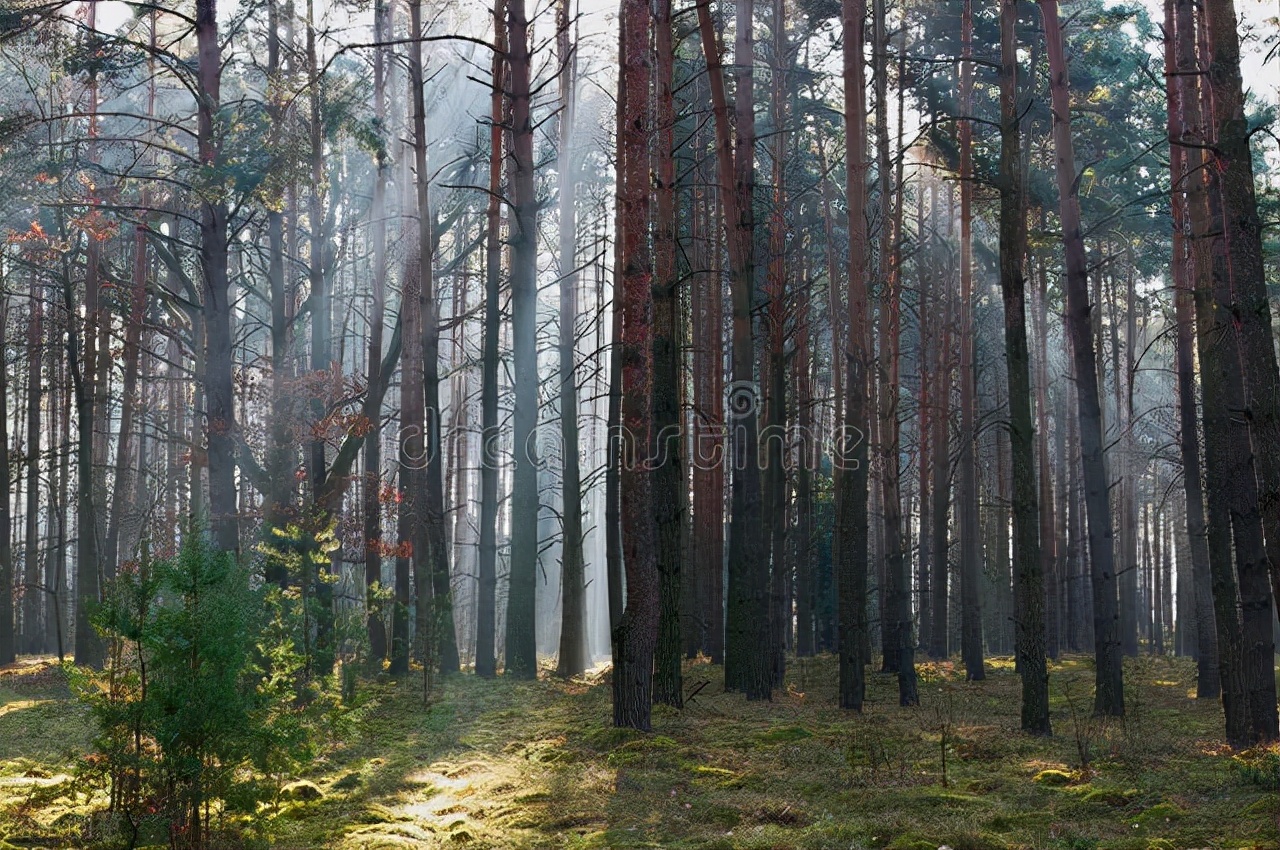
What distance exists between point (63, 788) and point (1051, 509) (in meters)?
19.3

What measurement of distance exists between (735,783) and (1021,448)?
4.58 m

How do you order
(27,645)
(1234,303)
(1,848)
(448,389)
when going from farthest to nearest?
(448,389)
(27,645)
(1234,303)
(1,848)

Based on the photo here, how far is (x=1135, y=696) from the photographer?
13367mm

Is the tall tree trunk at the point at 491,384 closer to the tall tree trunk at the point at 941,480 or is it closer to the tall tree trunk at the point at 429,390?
the tall tree trunk at the point at 429,390

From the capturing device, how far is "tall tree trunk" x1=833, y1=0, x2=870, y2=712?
42.4 ft

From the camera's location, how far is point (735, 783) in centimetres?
813

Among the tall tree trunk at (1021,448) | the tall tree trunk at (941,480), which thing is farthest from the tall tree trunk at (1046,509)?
the tall tree trunk at (1021,448)

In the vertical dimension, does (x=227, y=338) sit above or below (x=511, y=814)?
above

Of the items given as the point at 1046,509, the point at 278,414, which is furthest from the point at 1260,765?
the point at 1046,509

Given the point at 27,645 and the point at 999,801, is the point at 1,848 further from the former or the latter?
the point at 27,645

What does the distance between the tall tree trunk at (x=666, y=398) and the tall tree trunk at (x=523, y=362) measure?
12.3ft

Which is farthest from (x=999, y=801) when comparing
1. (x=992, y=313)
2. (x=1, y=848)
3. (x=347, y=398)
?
(x=992, y=313)

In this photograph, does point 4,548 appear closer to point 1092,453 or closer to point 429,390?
point 429,390

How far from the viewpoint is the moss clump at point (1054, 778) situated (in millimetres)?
8193
